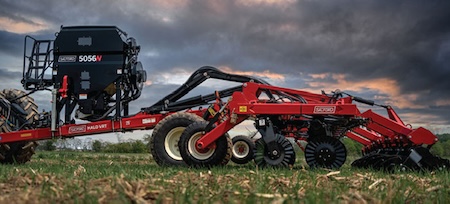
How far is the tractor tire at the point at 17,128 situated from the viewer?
11.4 m

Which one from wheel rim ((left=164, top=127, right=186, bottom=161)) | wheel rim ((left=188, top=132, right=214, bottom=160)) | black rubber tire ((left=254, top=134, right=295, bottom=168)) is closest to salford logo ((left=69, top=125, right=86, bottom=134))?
wheel rim ((left=164, top=127, right=186, bottom=161))

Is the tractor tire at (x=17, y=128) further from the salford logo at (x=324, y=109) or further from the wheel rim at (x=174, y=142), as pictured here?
the salford logo at (x=324, y=109)

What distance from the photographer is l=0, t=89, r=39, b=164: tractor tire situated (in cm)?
1142

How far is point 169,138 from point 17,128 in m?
4.60

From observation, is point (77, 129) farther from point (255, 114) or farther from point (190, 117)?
point (255, 114)

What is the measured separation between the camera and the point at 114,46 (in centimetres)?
1111

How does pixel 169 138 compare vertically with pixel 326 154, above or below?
above

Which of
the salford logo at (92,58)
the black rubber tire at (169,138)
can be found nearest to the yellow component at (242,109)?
the black rubber tire at (169,138)

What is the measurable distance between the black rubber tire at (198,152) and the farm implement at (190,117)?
20 mm

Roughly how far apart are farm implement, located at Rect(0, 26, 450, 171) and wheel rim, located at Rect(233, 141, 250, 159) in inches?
1.1

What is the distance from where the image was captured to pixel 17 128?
461 inches

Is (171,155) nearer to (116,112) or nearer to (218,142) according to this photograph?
(218,142)

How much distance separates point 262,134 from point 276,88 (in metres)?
1.34

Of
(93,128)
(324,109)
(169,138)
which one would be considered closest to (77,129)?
(93,128)
